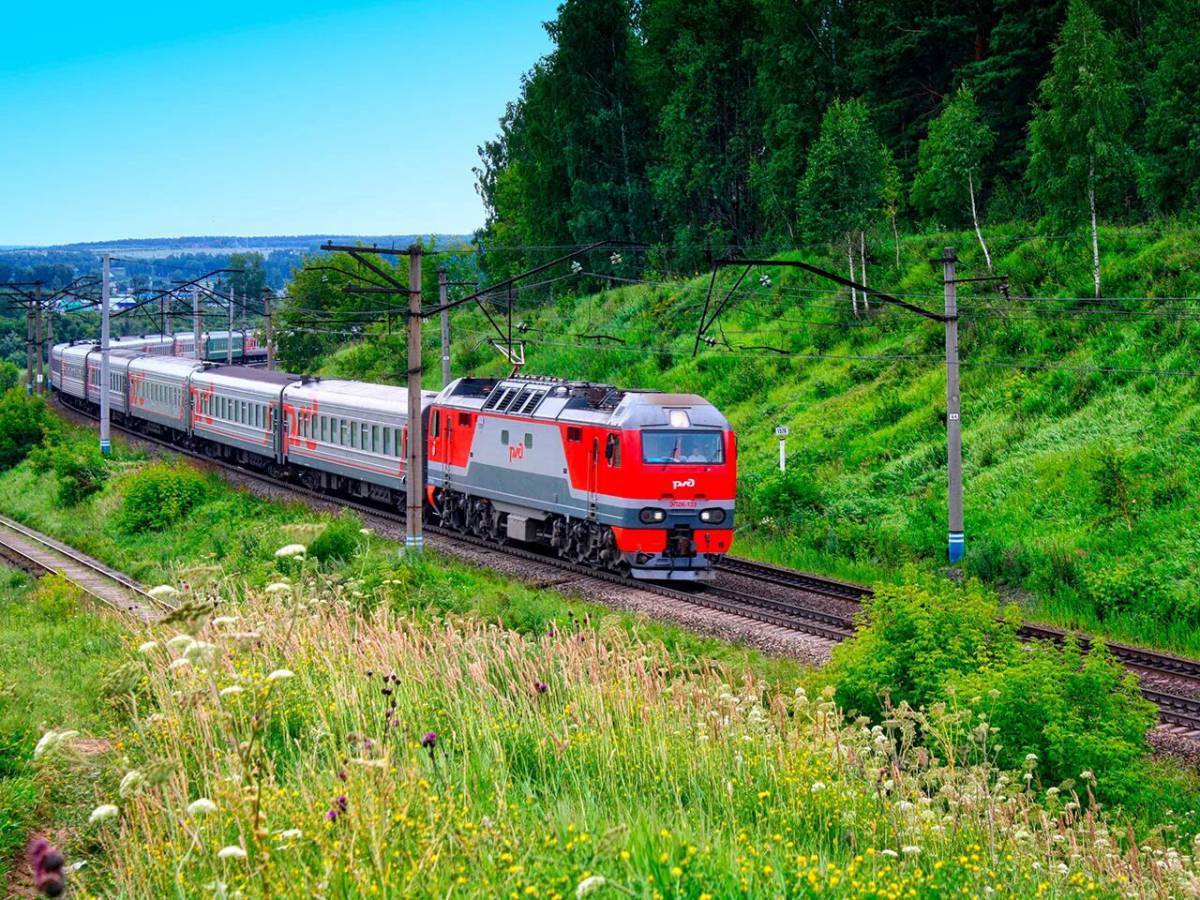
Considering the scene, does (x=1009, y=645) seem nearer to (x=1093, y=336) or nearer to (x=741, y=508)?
(x=741, y=508)

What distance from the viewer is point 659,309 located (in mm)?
50406

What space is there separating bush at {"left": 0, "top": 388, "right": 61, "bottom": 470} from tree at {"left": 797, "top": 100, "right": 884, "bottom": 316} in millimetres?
27947

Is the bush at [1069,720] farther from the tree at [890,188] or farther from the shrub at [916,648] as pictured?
the tree at [890,188]

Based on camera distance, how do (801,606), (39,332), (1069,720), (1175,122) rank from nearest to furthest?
(1069,720) → (801,606) → (1175,122) → (39,332)

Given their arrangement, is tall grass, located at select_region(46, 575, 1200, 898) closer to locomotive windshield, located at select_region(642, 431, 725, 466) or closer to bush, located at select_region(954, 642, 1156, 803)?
bush, located at select_region(954, 642, 1156, 803)

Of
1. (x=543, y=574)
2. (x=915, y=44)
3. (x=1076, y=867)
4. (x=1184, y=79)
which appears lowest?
(x=543, y=574)

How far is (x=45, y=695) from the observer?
1411cm

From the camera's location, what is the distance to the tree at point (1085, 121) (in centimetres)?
3241

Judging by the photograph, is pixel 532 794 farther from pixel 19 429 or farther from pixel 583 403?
pixel 19 429

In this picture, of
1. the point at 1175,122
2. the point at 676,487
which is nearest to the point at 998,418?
the point at 676,487

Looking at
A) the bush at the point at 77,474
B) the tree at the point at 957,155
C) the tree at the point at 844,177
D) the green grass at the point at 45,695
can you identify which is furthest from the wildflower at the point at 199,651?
the tree at the point at 844,177

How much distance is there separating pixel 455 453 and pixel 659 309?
72.4ft

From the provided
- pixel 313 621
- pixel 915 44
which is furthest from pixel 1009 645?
pixel 915 44

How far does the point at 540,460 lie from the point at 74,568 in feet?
32.2
